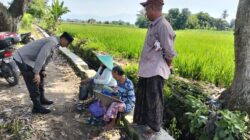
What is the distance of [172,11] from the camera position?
5944 cm

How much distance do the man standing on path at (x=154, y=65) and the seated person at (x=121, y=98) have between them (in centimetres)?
54

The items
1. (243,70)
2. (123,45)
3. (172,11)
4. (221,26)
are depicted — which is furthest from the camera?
(221,26)

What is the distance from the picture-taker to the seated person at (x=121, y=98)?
167 inches

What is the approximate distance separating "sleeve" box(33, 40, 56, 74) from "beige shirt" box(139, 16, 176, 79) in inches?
56.1

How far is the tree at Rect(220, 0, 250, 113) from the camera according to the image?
4184 mm

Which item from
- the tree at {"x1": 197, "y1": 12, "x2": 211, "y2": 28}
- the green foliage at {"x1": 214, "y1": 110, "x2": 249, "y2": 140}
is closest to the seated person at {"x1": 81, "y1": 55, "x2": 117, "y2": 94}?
the green foliage at {"x1": 214, "y1": 110, "x2": 249, "y2": 140}

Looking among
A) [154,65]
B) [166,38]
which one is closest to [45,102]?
[154,65]

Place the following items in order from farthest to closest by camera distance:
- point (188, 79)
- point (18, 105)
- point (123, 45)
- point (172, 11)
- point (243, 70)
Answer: point (172, 11) < point (123, 45) < point (188, 79) < point (18, 105) < point (243, 70)

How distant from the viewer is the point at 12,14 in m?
10.1

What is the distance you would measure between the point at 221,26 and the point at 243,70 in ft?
246

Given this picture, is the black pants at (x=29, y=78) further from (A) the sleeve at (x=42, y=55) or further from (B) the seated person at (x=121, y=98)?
(B) the seated person at (x=121, y=98)

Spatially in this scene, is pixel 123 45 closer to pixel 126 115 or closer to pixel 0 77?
pixel 0 77

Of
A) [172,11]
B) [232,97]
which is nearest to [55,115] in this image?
[232,97]

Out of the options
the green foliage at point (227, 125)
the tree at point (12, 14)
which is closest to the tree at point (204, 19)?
the tree at point (12, 14)
